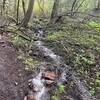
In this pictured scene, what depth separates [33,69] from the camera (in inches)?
291

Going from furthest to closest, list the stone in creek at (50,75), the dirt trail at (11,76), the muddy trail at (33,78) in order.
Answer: the stone in creek at (50,75) → the muddy trail at (33,78) → the dirt trail at (11,76)

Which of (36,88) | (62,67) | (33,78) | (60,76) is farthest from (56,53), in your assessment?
(36,88)

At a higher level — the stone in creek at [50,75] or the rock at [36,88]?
the stone in creek at [50,75]

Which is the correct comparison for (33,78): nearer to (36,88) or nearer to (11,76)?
(36,88)

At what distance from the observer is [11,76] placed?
6.76 metres

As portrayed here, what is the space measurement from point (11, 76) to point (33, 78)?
2.26ft

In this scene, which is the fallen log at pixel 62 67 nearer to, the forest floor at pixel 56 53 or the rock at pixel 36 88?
the forest floor at pixel 56 53

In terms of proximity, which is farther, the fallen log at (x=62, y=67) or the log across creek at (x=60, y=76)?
the fallen log at (x=62, y=67)

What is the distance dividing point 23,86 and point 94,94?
85.3 inches

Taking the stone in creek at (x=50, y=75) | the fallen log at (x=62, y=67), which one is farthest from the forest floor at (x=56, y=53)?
the stone in creek at (x=50, y=75)

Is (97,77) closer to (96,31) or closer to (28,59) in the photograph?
(28,59)

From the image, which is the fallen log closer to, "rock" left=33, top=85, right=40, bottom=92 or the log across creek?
the log across creek

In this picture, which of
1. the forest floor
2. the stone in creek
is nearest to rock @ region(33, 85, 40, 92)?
the forest floor

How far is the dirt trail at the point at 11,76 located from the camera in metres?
6.01
